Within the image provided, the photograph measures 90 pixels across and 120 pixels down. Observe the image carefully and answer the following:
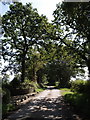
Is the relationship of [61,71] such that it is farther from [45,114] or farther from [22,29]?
[45,114]

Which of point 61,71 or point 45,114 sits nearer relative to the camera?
point 45,114

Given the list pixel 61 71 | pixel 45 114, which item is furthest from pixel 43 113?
pixel 61 71

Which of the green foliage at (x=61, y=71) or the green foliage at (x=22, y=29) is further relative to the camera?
the green foliage at (x=61, y=71)

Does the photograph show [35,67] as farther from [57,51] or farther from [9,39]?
[57,51]

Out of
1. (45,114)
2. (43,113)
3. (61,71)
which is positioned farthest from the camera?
(61,71)

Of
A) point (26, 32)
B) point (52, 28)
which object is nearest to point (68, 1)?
point (52, 28)

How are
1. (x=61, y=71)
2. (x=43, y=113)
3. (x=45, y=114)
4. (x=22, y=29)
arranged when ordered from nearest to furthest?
1. (x=45, y=114)
2. (x=43, y=113)
3. (x=22, y=29)
4. (x=61, y=71)

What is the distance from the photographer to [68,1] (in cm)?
1454

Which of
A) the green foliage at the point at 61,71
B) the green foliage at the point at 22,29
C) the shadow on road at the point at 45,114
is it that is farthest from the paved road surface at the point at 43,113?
the green foliage at the point at 61,71

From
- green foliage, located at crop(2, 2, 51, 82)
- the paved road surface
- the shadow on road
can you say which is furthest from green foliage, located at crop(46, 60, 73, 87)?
the shadow on road

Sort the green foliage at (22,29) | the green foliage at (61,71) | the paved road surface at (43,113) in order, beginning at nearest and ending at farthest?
the paved road surface at (43,113), the green foliage at (22,29), the green foliage at (61,71)

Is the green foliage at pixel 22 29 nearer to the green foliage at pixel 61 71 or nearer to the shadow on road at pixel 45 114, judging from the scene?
the shadow on road at pixel 45 114

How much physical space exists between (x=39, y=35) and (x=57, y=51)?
5.74 metres

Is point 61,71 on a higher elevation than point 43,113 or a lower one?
higher
